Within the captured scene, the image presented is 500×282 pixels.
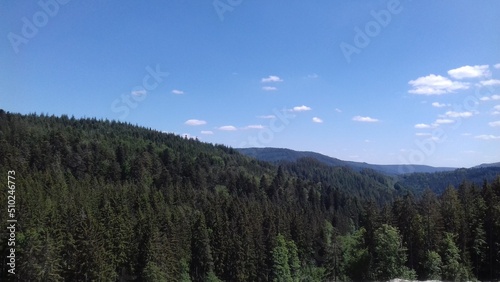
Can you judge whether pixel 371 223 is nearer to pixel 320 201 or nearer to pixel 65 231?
pixel 65 231

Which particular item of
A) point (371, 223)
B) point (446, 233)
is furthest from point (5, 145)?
point (446, 233)

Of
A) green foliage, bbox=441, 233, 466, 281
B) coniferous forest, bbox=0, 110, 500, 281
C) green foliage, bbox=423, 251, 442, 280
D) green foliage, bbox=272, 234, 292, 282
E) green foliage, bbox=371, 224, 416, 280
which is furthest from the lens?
green foliage, bbox=272, 234, 292, 282

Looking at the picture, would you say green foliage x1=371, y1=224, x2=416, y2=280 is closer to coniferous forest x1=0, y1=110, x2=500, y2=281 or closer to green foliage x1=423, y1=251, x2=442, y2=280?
coniferous forest x1=0, y1=110, x2=500, y2=281

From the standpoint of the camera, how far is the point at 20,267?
165 feet

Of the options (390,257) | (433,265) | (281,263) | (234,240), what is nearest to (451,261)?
(433,265)

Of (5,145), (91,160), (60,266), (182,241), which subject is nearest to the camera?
(60,266)

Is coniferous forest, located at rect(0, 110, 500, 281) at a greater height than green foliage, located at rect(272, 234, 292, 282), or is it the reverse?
coniferous forest, located at rect(0, 110, 500, 281)

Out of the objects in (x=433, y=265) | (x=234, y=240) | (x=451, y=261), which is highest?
(x=234, y=240)

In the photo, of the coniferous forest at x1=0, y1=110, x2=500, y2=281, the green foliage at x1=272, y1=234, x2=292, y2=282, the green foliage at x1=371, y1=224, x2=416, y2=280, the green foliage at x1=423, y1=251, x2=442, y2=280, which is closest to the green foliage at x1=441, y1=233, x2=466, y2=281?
the coniferous forest at x1=0, y1=110, x2=500, y2=281

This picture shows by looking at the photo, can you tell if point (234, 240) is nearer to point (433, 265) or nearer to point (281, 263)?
point (281, 263)

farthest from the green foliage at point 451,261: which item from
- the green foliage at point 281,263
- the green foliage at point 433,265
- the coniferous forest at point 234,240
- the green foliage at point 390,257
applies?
the green foliage at point 281,263

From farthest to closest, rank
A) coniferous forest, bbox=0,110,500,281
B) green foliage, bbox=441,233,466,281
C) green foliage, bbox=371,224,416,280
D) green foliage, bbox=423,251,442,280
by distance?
green foliage, bbox=371,224,416,280
green foliage, bbox=423,251,442,280
green foliage, bbox=441,233,466,281
coniferous forest, bbox=0,110,500,281

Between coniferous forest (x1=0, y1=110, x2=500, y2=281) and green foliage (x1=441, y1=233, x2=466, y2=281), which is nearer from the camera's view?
coniferous forest (x1=0, y1=110, x2=500, y2=281)

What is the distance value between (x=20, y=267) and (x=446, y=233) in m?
64.1
